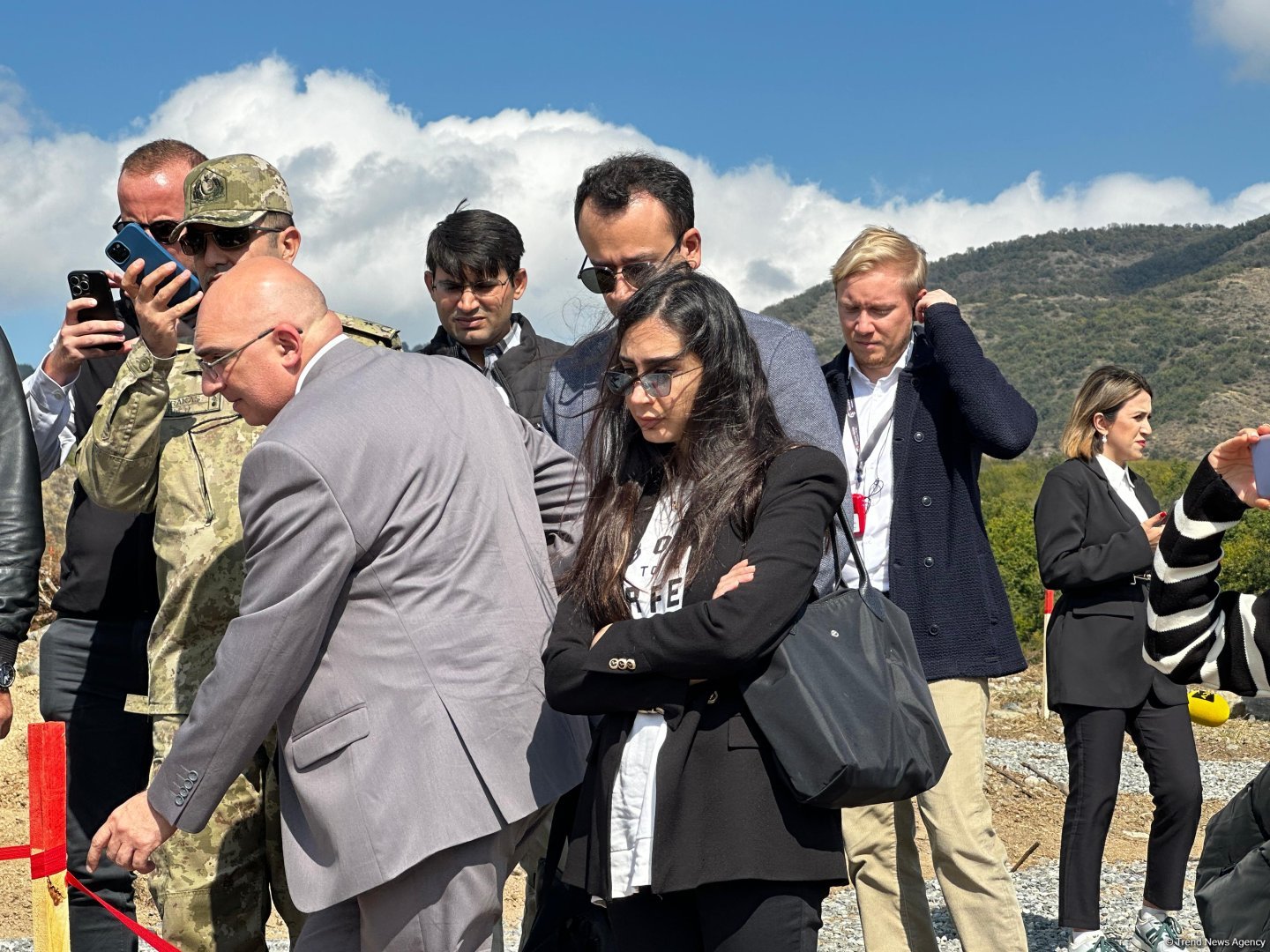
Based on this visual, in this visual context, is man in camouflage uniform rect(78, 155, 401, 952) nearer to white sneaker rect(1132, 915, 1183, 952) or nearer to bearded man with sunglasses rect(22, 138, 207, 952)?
bearded man with sunglasses rect(22, 138, 207, 952)

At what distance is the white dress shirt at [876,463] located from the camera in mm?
4113

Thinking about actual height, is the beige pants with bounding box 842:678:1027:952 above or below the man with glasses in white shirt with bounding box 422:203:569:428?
below

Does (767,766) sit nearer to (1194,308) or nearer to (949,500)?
(949,500)

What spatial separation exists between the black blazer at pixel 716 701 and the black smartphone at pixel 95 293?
1.72 meters

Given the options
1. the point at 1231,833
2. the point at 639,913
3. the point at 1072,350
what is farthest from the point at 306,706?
the point at 1072,350

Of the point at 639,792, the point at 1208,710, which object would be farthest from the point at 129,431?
the point at 1208,710

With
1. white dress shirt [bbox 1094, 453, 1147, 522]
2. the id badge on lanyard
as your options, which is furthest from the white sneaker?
the id badge on lanyard

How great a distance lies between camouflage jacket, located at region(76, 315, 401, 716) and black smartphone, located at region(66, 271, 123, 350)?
0.35 meters

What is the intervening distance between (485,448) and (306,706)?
63 centimetres

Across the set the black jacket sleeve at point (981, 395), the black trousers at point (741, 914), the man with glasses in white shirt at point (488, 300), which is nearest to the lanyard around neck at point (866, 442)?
the black jacket sleeve at point (981, 395)

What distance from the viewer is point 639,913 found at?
2.70 metres

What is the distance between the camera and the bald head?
2.73 m

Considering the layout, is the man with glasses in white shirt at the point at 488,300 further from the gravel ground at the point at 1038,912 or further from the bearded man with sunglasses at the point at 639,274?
the gravel ground at the point at 1038,912

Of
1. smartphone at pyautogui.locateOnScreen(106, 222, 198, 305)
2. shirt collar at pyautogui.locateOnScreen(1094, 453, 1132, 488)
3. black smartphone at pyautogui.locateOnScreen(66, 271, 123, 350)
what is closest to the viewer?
smartphone at pyautogui.locateOnScreen(106, 222, 198, 305)
